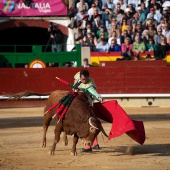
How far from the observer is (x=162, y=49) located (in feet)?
58.1

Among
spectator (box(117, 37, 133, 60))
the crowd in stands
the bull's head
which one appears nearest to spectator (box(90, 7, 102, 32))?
the crowd in stands

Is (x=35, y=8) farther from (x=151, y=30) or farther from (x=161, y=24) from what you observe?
(x=161, y=24)

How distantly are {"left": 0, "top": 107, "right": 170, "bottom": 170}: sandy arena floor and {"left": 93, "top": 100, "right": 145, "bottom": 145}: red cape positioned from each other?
0.82ft

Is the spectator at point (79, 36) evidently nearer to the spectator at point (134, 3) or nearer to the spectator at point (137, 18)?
the spectator at point (137, 18)

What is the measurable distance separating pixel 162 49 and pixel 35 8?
3.90 metres

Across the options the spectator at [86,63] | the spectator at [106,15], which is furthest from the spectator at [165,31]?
the spectator at [86,63]

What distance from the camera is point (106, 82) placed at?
1786 cm

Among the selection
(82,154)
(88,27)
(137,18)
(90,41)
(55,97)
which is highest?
(137,18)

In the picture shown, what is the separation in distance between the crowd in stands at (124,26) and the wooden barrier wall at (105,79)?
41 centimetres

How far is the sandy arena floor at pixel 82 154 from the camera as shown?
839cm

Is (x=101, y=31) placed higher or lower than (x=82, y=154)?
higher

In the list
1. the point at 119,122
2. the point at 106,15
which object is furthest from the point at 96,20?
the point at 119,122

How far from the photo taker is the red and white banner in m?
19.2

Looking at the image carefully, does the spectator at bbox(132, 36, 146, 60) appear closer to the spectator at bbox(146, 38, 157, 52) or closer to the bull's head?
the spectator at bbox(146, 38, 157, 52)
